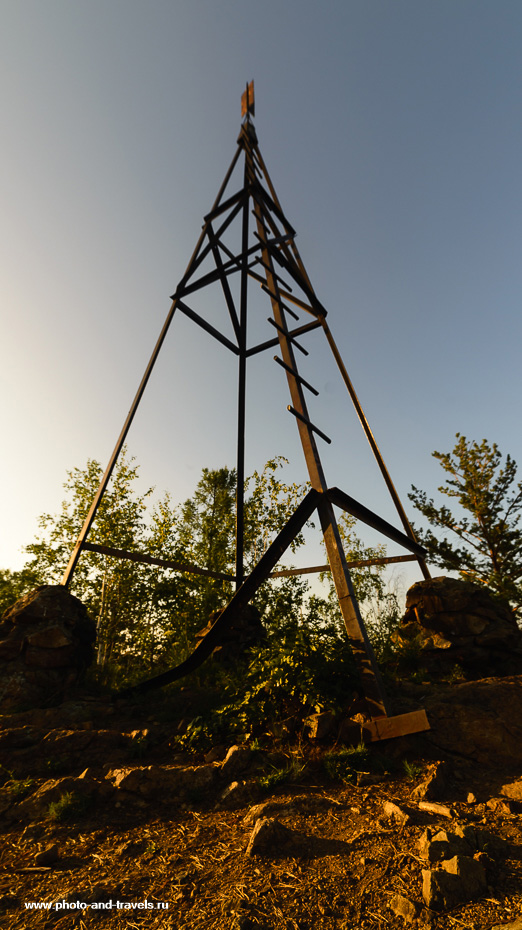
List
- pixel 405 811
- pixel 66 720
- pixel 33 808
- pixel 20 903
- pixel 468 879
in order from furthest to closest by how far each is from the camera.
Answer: pixel 66 720 → pixel 33 808 → pixel 405 811 → pixel 20 903 → pixel 468 879

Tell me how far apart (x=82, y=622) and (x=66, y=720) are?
1476mm

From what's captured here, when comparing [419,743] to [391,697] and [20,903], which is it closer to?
[391,697]

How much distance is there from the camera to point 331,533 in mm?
4859

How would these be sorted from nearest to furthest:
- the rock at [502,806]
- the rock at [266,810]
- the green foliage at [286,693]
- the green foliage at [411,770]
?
the rock at [502,806] → the rock at [266,810] → the green foliage at [411,770] → the green foliage at [286,693]

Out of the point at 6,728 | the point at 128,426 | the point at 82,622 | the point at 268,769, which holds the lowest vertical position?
the point at 268,769

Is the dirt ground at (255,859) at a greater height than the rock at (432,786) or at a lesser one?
lesser

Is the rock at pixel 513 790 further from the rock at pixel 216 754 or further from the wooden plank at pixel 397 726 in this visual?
the rock at pixel 216 754

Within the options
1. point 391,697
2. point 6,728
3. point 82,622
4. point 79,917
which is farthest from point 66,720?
point 391,697

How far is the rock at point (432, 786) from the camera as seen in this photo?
9.89 feet

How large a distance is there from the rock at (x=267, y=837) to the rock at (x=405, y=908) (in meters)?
0.80

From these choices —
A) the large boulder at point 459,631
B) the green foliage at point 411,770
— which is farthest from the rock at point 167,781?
the large boulder at point 459,631

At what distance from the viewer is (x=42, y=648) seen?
5.40 metres

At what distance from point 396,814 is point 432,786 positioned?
51cm

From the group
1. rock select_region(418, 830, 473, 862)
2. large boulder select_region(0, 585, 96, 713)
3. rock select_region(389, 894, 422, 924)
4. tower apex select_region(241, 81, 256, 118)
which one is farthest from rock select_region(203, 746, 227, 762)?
tower apex select_region(241, 81, 256, 118)
